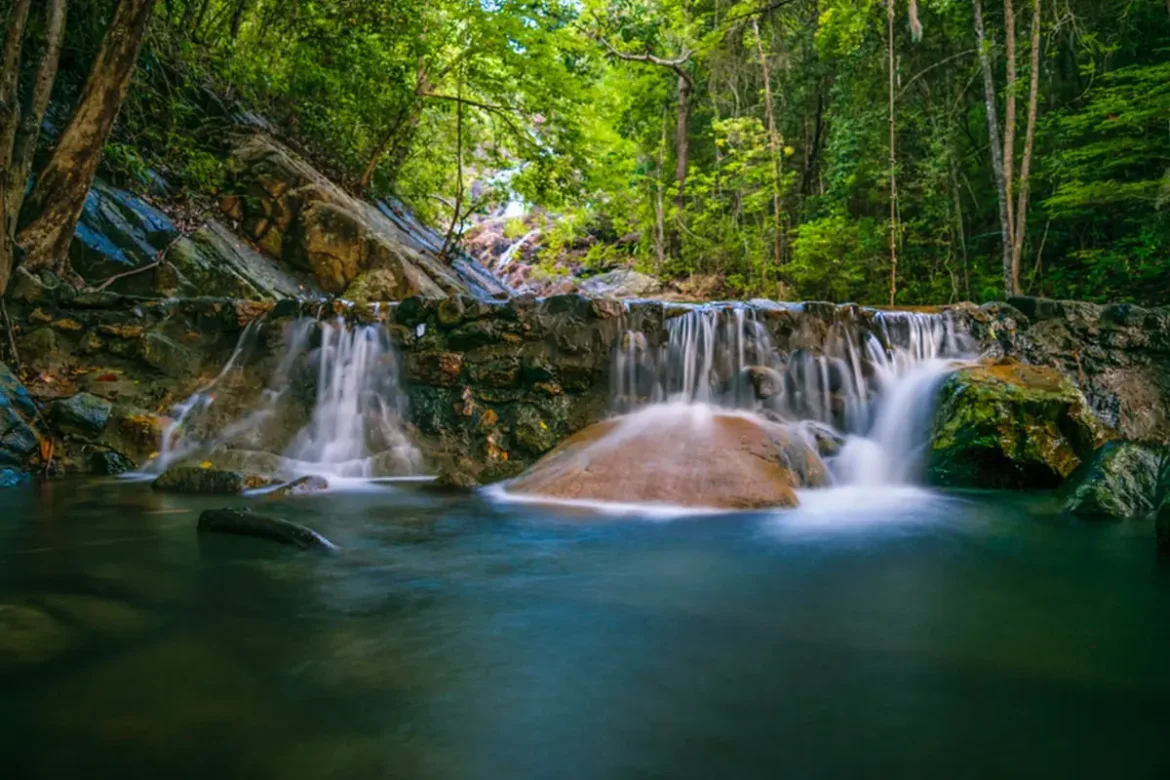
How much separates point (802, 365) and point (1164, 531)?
13.0 feet

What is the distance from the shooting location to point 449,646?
8.14 feet

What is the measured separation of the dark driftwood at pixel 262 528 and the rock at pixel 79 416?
3.48m

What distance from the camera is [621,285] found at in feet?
64.0

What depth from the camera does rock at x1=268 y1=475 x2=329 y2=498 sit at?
18.0ft

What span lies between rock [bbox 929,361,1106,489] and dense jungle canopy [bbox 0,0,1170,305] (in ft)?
18.3

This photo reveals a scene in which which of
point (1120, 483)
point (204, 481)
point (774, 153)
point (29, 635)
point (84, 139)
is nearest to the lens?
point (29, 635)

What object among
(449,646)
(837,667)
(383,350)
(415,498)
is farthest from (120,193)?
(837,667)

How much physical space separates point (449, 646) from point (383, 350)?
548 centimetres

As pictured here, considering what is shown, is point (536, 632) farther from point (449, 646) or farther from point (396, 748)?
point (396, 748)

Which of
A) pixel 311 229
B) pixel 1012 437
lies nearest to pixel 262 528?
pixel 1012 437

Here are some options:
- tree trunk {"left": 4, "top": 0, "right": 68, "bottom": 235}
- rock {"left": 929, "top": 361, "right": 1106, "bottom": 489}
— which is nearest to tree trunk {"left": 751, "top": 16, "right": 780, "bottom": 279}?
rock {"left": 929, "top": 361, "right": 1106, "bottom": 489}

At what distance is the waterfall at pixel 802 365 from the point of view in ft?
23.6

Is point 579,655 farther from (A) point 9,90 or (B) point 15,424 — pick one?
(A) point 9,90

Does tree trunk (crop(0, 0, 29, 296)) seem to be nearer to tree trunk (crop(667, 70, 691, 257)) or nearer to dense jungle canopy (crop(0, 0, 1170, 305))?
dense jungle canopy (crop(0, 0, 1170, 305))
